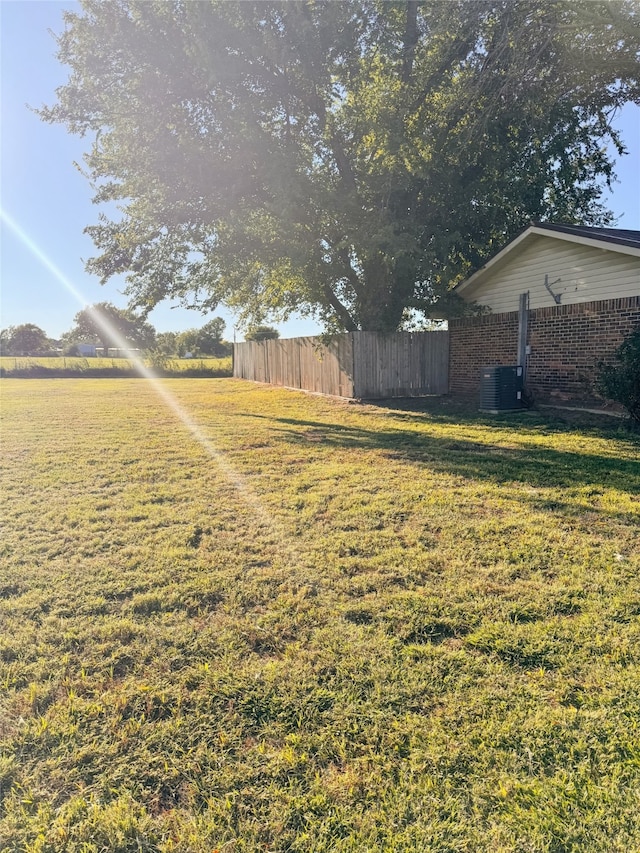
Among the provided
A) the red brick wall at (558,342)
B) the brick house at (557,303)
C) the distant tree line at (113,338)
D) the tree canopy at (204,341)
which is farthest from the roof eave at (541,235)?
the tree canopy at (204,341)

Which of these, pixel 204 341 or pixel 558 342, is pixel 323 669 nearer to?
pixel 558 342

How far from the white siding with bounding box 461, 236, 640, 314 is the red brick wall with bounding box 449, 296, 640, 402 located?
20cm

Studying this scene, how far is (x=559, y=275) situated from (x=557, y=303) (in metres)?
0.55

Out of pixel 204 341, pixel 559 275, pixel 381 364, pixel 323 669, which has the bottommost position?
pixel 323 669

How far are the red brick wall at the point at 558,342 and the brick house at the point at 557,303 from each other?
0.7 inches

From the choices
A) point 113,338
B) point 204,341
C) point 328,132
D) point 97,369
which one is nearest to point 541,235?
point 328,132

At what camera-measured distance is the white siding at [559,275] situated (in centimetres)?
862

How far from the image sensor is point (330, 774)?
5.41ft

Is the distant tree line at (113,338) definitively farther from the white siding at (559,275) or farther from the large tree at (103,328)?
the white siding at (559,275)

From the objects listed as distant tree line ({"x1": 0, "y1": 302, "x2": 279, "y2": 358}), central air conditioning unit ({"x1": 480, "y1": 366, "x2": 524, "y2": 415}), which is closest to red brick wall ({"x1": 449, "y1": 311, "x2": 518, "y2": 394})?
central air conditioning unit ({"x1": 480, "y1": 366, "x2": 524, "y2": 415})

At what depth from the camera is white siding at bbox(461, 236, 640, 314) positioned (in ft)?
28.3

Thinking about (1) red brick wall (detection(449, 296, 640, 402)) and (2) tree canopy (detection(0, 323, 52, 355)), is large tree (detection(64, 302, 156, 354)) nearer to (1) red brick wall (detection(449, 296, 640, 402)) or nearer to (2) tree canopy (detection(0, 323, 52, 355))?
(2) tree canopy (detection(0, 323, 52, 355))

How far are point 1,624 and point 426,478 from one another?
3895 millimetres

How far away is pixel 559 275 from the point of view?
9758 millimetres
